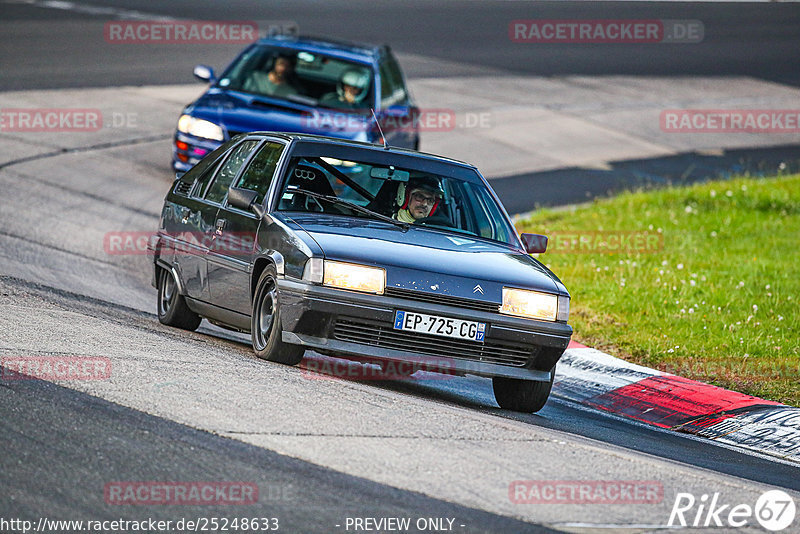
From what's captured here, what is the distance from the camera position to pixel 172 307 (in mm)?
9250

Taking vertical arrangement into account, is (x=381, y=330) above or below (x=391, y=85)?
below

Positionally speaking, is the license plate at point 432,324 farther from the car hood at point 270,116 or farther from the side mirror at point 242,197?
the car hood at point 270,116

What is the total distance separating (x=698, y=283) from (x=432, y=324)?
18.4 feet

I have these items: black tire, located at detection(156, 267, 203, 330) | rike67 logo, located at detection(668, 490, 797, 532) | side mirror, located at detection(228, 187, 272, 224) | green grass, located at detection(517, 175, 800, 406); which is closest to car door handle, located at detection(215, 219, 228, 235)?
side mirror, located at detection(228, 187, 272, 224)

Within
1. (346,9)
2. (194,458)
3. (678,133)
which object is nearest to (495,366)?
(194,458)

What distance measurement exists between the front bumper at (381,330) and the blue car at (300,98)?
20.6ft

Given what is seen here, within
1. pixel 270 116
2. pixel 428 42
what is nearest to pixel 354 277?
pixel 270 116

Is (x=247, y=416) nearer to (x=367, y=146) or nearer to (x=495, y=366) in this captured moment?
(x=495, y=366)

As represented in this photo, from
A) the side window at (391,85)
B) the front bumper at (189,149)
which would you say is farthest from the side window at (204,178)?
the side window at (391,85)

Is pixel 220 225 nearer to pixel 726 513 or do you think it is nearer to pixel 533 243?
pixel 533 243

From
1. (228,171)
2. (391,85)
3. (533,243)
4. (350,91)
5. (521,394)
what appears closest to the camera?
(521,394)

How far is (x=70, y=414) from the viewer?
5.78m

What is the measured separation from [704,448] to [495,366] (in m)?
1.48

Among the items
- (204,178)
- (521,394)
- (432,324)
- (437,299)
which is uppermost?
(204,178)
